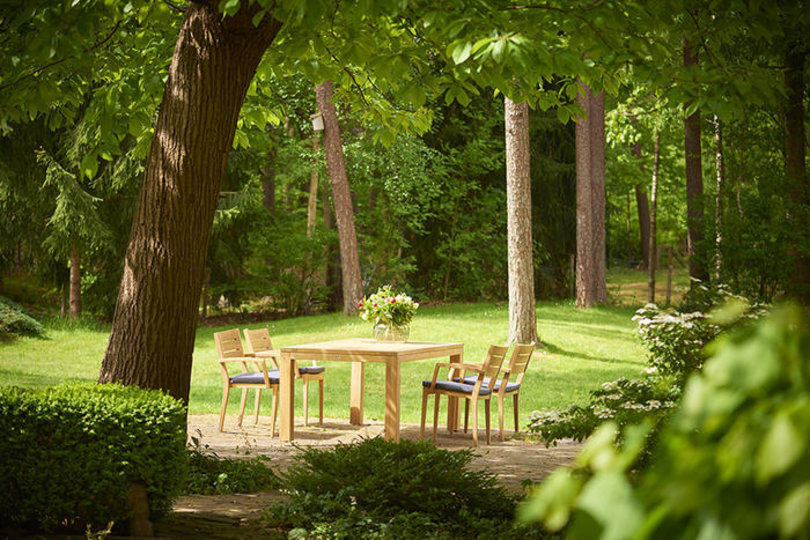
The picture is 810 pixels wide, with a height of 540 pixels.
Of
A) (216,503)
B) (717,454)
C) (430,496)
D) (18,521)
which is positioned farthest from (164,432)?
(717,454)

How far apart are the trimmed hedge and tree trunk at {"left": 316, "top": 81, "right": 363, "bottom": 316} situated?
624 inches

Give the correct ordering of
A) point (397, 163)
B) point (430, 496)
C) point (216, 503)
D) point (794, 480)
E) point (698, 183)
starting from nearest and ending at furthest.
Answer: point (794, 480)
point (430, 496)
point (216, 503)
point (698, 183)
point (397, 163)

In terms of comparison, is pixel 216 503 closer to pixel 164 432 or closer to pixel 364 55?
pixel 164 432

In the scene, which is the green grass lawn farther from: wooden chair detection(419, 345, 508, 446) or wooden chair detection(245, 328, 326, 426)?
wooden chair detection(419, 345, 508, 446)

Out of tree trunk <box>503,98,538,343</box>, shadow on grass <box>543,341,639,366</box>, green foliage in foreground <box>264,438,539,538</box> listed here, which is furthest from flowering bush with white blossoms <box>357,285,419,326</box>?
shadow on grass <box>543,341,639,366</box>

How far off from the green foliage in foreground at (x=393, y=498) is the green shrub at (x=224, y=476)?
0.70m

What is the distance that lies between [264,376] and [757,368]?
857 centimetres

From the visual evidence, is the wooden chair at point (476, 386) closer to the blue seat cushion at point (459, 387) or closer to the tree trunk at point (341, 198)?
the blue seat cushion at point (459, 387)

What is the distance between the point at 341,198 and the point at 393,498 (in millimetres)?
15575

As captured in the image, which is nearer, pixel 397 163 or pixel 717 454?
pixel 717 454

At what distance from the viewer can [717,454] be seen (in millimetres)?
864

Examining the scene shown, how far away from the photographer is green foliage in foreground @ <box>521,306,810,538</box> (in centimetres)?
82

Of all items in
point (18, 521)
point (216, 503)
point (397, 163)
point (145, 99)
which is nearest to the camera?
point (18, 521)

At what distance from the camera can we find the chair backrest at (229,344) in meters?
9.40
